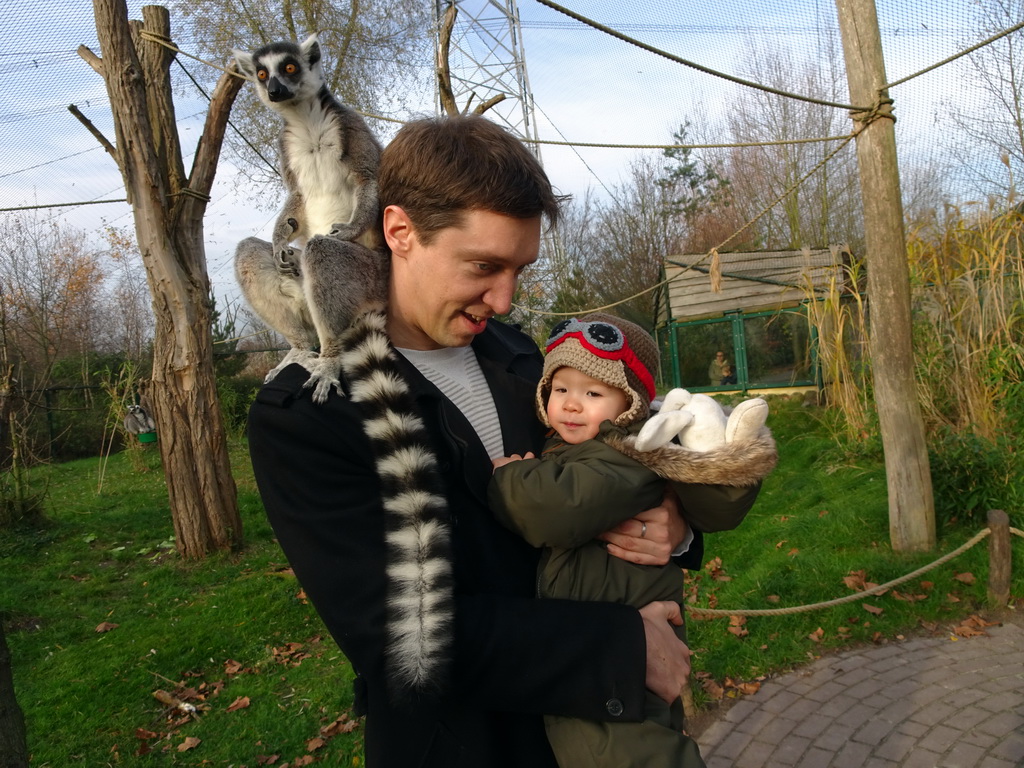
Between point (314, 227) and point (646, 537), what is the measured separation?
4.56ft

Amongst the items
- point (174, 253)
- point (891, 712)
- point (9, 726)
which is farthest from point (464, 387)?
point (174, 253)

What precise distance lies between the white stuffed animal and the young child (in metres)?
0.04

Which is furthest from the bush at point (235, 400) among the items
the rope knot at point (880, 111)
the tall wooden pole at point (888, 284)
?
the rope knot at point (880, 111)

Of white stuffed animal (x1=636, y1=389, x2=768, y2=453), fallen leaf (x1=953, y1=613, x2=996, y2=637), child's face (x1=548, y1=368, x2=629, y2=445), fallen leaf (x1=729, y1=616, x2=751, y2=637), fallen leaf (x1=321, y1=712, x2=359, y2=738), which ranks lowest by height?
fallen leaf (x1=953, y1=613, x2=996, y2=637)

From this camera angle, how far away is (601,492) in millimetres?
1470

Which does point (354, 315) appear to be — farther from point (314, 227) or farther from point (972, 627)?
point (972, 627)

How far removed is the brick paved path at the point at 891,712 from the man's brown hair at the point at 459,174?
10.3ft

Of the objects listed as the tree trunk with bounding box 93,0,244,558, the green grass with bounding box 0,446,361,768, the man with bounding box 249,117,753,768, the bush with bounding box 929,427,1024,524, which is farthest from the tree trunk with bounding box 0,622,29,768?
the bush with bounding box 929,427,1024,524

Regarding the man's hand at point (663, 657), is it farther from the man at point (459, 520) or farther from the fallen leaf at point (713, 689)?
the fallen leaf at point (713, 689)

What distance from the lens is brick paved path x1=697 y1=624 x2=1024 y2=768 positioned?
3.34m

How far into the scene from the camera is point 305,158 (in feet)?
7.80

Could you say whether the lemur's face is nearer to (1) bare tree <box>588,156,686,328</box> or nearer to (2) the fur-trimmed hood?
(2) the fur-trimmed hood

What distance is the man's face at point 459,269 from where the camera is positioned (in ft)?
4.84

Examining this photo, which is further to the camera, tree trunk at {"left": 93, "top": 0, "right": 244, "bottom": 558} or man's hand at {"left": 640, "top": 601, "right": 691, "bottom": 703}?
tree trunk at {"left": 93, "top": 0, "right": 244, "bottom": 558}
